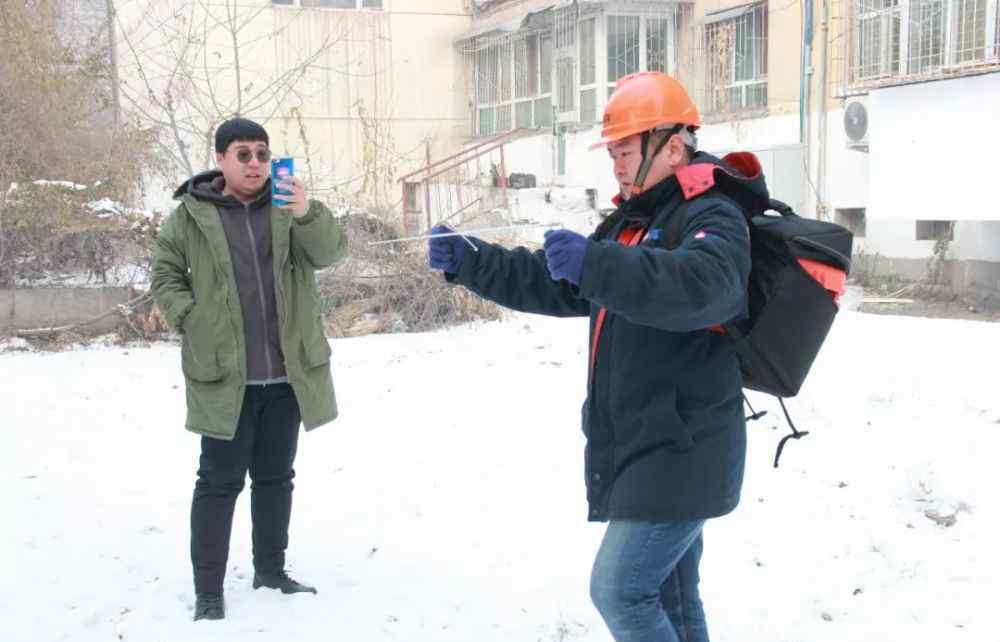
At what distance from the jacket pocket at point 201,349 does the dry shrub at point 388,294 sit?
5197mm

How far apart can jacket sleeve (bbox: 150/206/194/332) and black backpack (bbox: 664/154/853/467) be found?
196 centimetres

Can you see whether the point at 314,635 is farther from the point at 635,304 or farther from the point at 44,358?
the point at 44,358

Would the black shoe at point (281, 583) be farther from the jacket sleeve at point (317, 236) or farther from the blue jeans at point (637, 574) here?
the blue jeans at point (637, 574)

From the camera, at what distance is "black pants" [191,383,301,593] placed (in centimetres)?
356

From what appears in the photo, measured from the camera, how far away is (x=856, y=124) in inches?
443

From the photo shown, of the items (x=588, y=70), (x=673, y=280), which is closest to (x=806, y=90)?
(x=588, y=70)

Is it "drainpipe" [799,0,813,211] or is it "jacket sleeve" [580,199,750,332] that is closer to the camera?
"jacket sleeve" [580,199,750,332]

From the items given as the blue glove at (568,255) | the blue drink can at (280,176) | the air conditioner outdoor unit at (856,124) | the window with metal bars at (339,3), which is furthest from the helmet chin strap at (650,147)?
the window with metal bars at (339,3)

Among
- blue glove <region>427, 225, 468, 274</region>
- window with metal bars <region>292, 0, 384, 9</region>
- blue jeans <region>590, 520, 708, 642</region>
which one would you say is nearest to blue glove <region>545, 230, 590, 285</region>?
blue glove <region>427, 225, 468, 274</region>

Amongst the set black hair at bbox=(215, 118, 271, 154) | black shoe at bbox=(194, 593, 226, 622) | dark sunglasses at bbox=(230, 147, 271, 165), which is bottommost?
black shoe at bbox=(194, 593, 226, 622)

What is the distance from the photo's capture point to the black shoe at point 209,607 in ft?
11.9

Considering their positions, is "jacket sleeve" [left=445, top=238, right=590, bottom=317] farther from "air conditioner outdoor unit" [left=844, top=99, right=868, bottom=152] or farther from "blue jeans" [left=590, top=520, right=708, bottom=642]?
"air conditioner outdoor unit" [left=844, top=99, right=868, bottom=152]

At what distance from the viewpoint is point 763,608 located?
12.2ft

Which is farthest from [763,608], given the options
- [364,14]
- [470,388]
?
[364,14]
